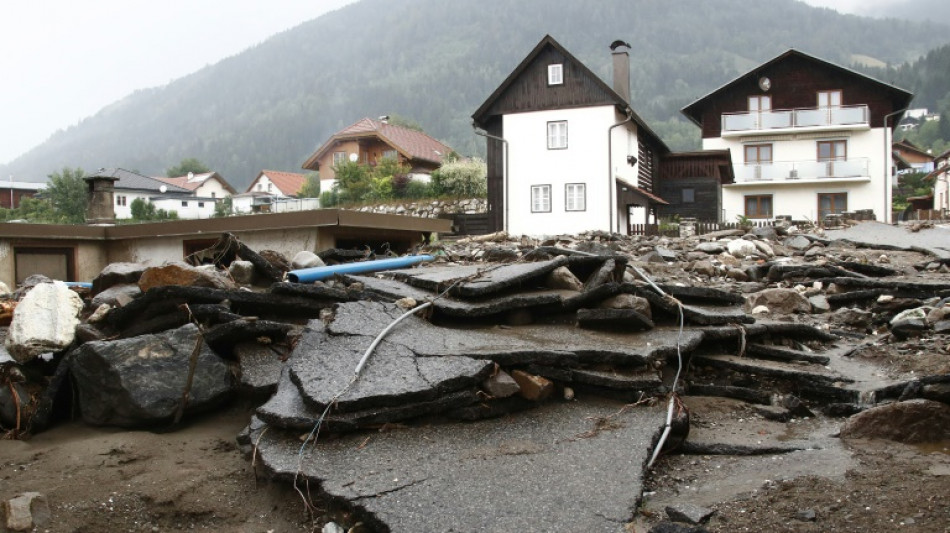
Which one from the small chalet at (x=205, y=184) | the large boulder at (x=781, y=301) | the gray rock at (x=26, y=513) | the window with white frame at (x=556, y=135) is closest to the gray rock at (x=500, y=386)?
the gray rock at (x=26, y=513)

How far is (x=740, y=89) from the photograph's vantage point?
1581 inches

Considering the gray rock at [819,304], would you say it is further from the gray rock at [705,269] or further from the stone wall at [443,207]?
the stone wall at [443,207]

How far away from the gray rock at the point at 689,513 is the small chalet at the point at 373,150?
4665 cm

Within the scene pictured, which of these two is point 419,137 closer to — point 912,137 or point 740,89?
point 740,89

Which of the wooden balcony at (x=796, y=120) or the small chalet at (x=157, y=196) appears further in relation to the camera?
the small chalet at (x=157, y=196)

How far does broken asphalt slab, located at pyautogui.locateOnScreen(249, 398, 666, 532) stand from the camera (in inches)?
131

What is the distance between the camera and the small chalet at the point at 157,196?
65.1 m

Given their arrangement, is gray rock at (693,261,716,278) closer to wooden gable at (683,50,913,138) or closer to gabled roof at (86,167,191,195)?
wooden gable at (683,50,913,138)

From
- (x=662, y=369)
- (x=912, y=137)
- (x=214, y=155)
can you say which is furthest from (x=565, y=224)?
(x=214, y=155)

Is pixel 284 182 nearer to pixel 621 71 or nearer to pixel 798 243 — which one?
pixel 621 71

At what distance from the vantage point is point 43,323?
5.33m

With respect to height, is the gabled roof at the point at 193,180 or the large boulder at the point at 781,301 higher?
the gabled roof at the point at 193,180

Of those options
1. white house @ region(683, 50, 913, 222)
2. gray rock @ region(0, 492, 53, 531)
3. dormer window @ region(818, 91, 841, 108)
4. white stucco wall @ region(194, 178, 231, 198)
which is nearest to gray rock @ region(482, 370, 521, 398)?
gray rock @ region(0, 492, 53, 531)

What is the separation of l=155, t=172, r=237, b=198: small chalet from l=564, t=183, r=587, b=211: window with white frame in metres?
55.9
